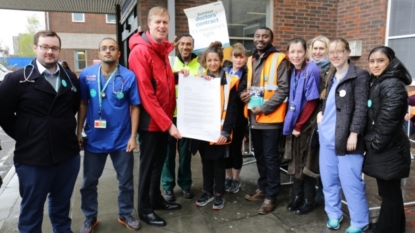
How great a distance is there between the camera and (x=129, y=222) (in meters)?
3.15

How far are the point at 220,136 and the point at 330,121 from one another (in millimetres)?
1110

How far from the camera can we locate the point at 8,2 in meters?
9.06

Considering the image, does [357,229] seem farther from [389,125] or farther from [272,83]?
[272,83]

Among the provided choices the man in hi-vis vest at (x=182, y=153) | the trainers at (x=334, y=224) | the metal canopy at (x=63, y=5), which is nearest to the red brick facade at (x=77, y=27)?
the metal canopy at (x=63, y=5)

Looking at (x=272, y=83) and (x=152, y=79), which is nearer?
(x=152, y=79)

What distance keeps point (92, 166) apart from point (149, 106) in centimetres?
81

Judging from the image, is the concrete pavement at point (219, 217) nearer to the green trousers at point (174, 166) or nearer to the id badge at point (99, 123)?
the green trousers at point (174, 166)

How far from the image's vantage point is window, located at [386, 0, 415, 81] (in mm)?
6203

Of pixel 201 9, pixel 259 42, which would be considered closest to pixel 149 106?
pixel 259 42

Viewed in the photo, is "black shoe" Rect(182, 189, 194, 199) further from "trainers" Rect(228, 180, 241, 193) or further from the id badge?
the id badge

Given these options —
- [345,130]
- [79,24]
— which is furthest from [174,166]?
[79,24]

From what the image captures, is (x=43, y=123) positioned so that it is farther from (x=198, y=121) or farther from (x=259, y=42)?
(x=259, y=42)

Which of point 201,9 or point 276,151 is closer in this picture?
point 276,151

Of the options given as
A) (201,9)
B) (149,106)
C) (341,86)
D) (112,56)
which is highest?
(201,9)
